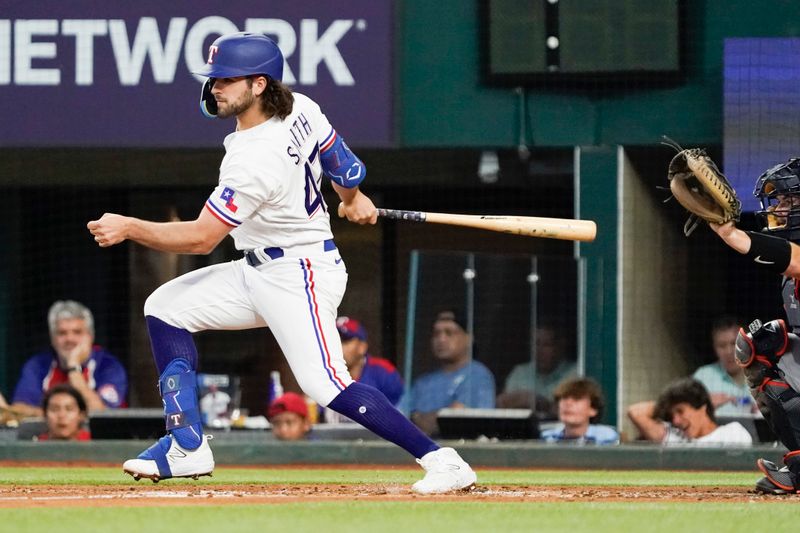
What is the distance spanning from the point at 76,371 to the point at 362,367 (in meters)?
1.85

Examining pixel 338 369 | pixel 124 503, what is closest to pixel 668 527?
pixel 338 369

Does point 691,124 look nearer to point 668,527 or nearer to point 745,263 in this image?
point 745,263

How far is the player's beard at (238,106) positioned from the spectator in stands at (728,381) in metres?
4.62

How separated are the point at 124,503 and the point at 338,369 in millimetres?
866

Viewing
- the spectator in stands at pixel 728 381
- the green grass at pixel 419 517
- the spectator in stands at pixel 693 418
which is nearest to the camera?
the green grass at pixel 419 517

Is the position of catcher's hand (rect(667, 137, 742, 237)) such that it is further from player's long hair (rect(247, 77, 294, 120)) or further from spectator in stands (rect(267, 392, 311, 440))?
spectator in stands (rect(267, 392, 311, 440))

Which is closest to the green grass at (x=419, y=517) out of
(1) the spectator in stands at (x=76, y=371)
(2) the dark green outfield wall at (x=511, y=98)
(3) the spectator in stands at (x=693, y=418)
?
(3) the spectator in stands at (x=693, y=418)

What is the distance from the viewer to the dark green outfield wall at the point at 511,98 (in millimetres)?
10352

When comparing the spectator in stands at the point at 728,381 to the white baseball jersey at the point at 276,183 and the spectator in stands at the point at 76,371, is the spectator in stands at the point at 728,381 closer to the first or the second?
the spectator in stands at the point at 76,371

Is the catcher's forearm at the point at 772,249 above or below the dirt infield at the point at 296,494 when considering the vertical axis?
above

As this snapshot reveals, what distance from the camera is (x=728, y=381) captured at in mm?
9656

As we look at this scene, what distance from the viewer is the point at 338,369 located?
568 cm

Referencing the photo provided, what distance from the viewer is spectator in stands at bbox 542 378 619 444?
30.1 ft

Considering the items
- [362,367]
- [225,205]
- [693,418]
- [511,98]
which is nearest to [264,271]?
[225,205]
